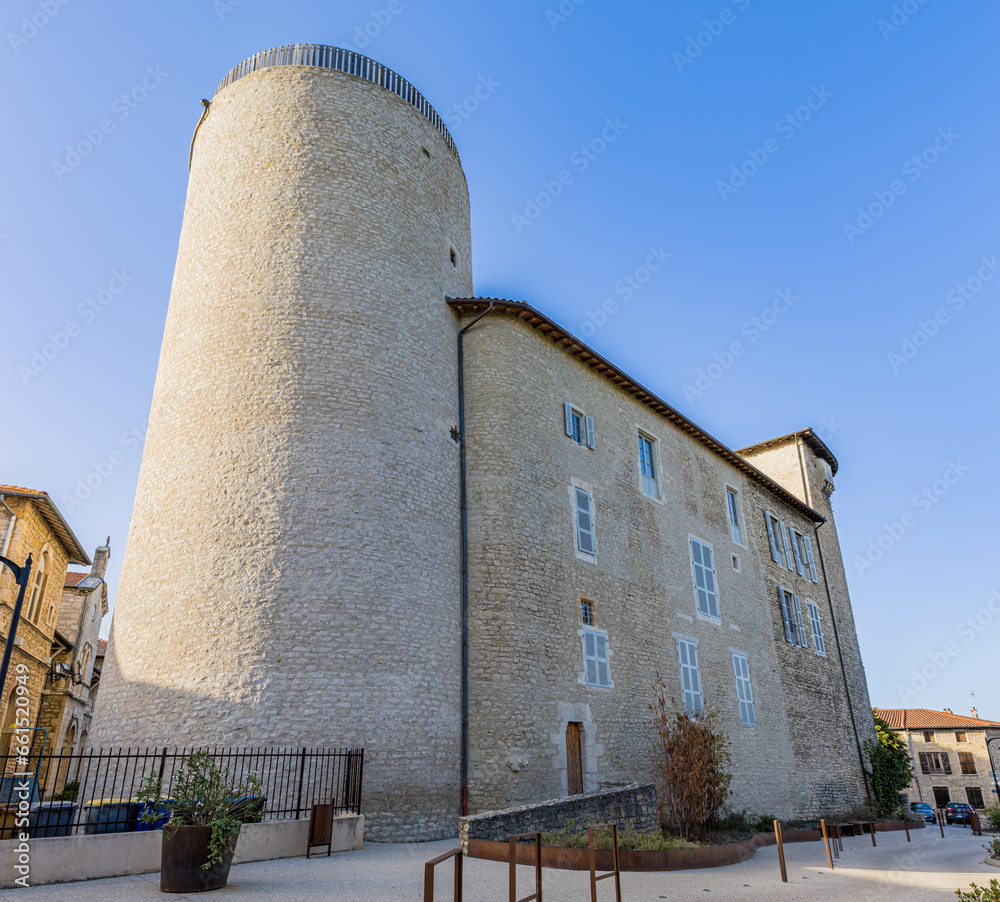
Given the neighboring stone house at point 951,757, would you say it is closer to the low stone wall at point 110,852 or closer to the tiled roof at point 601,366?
the tiled roof at point 601,366

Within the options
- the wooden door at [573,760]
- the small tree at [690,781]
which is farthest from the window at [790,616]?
the wooden door at [573,760]

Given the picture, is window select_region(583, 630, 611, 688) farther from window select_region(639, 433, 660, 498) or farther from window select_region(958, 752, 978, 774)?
window select_region(958, 752, 978, 774)

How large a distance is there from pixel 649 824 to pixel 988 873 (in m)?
4.81

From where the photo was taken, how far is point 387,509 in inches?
467

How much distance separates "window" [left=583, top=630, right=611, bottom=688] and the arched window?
545 inches

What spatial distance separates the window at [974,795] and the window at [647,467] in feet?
145

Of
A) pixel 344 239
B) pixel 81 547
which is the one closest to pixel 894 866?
pixel 344 239

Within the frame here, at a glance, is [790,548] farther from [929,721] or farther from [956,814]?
[929,721]

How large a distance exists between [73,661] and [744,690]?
67.8 feet

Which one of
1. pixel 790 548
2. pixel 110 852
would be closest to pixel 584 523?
pixel 110 852

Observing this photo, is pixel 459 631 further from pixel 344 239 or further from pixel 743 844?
A: pixel 344 239

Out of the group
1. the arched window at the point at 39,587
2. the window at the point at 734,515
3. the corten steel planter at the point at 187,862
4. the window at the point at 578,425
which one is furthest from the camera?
the window at the point at 734,515

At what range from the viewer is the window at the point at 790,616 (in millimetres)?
21906

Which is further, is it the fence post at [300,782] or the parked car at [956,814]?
the parked car at [956,814]
